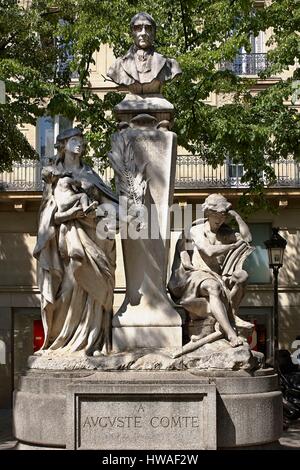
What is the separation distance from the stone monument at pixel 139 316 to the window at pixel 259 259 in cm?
1546

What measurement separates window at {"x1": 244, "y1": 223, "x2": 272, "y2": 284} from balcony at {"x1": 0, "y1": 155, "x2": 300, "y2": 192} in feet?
4.64

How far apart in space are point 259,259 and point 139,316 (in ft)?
52.9

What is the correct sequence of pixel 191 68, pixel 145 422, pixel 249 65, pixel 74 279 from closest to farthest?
pixel 145 422, pixel 74 279, pixel 191 68, pixel 249 65

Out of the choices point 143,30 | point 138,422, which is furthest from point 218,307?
point 143,30

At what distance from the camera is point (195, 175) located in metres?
24.1

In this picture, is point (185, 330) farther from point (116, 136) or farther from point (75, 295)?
point (116, 136)

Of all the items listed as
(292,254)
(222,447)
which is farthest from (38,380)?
(292,254)

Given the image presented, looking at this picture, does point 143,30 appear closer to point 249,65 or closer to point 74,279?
point 74,279

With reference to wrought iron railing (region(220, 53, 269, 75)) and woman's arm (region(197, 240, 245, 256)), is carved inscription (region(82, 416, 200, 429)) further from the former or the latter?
wrought iron railing (region(220, 53, 269, 75))

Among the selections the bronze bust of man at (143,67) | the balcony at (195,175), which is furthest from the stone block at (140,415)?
the balcony at (195,175)

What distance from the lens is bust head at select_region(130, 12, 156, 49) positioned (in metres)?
8.62

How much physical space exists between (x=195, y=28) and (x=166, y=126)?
8.93m

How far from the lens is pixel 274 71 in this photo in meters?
15.9
